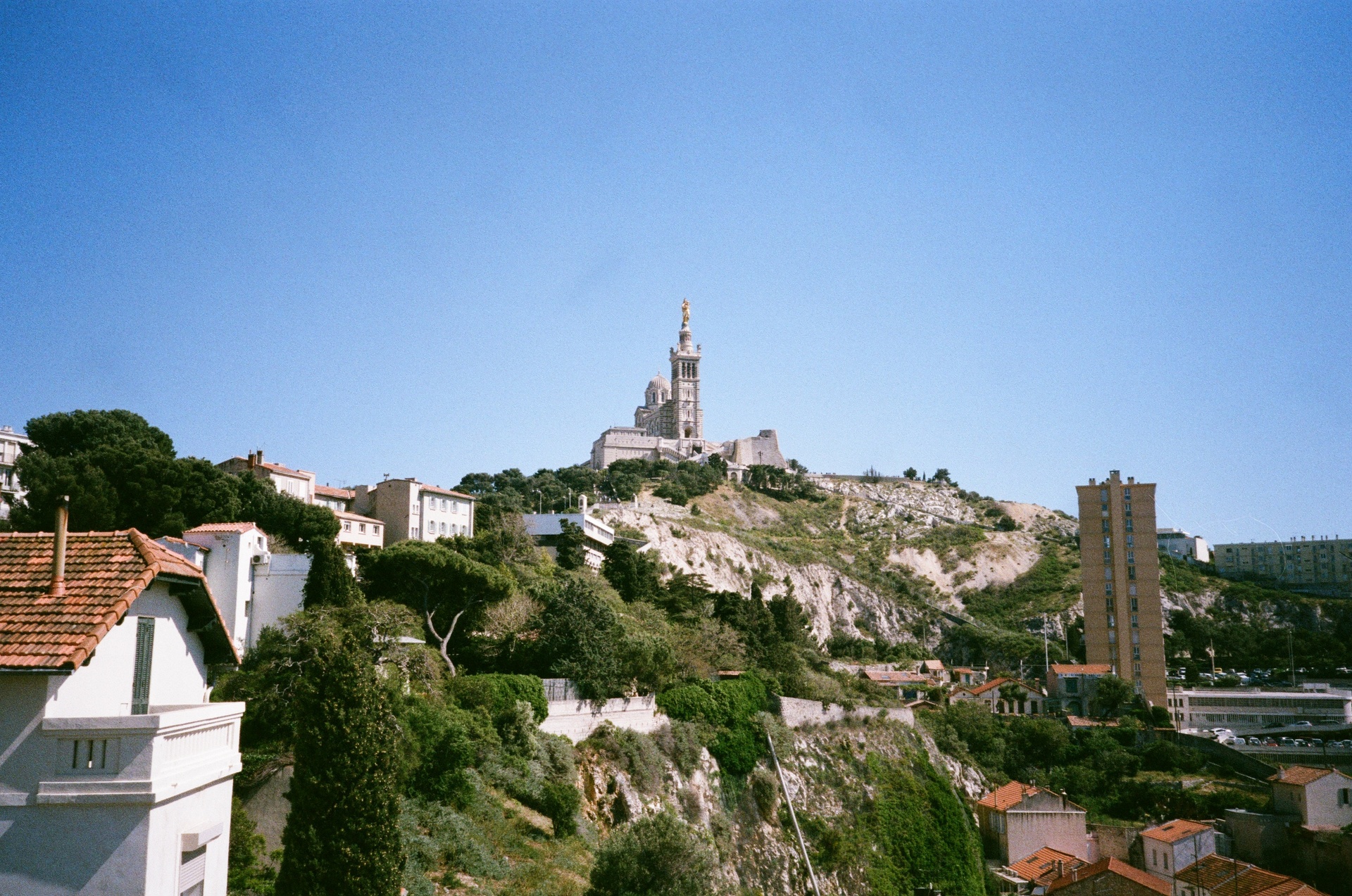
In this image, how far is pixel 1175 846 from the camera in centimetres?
5344

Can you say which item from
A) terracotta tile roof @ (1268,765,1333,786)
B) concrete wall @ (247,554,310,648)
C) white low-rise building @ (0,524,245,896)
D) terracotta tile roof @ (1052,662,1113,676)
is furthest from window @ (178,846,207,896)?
terracotta tile roof @ (1052,662,1113,676)

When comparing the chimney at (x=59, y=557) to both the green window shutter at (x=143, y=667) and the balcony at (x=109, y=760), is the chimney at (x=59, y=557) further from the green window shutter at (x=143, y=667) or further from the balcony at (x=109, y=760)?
the balcony at (x=109, y=760)

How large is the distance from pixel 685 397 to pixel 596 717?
136 meters

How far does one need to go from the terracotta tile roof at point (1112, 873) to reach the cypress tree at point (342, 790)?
39595mm

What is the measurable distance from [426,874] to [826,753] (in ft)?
99.4

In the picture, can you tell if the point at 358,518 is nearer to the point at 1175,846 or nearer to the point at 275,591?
the point at 275,591

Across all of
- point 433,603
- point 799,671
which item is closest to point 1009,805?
point 799,671

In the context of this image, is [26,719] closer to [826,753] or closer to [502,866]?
[502,866]

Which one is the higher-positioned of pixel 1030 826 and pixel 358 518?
pixel 358 518

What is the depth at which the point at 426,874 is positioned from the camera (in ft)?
66.1

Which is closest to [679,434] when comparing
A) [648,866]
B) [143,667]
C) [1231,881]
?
[1231,881]

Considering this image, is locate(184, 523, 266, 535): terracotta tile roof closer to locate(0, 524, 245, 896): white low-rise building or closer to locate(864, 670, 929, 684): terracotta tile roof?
locate(0, 524, 245, 896): white low-rise building

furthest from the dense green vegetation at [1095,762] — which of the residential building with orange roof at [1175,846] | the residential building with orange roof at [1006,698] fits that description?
the residential building with orange roof at [1175,846]

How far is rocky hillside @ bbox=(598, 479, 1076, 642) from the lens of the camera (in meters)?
99.7
